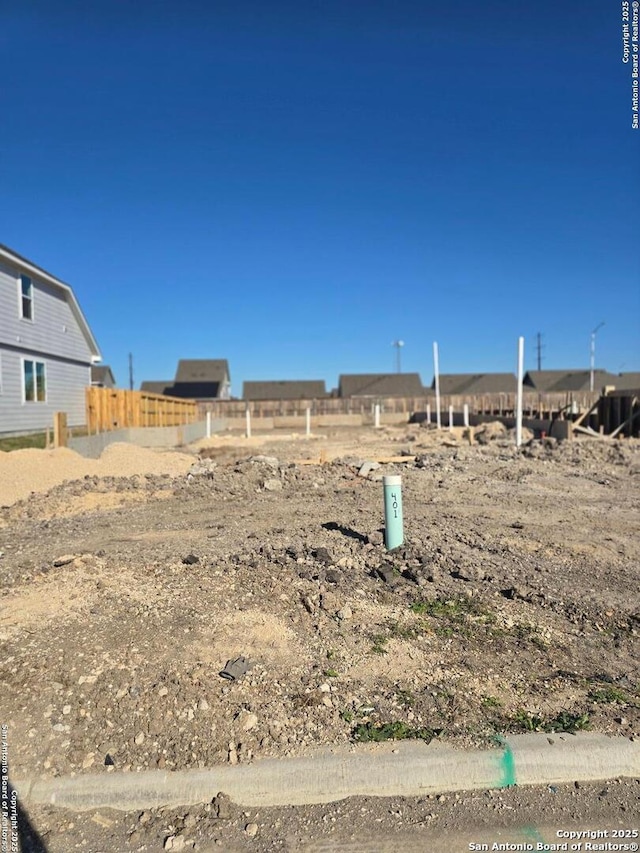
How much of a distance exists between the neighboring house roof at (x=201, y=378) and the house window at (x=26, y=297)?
41.8 metres

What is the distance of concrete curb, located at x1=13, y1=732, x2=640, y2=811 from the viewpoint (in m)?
2.68

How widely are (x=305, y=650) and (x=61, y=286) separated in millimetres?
21955

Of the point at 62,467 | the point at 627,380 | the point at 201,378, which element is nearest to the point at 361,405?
the point at 201,378

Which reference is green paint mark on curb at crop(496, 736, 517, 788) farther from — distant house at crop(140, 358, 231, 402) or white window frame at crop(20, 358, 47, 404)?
distant house at crop(140, 358, 231, 402)

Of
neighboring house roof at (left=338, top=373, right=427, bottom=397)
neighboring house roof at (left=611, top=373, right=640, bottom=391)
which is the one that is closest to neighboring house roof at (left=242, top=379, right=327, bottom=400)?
neighboring house roof at (left=338, top=373, right=427, bottom=397)

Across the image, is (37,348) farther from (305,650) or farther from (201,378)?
(201,378)

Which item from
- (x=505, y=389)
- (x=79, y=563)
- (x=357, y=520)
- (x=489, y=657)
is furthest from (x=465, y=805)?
(x=505, y=389)

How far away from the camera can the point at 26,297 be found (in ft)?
65.1

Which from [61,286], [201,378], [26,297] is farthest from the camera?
[201,378]

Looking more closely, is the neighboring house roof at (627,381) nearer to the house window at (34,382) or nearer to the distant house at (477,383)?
the distant house at (477,383)

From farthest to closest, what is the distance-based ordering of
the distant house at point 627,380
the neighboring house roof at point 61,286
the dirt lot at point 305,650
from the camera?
1. the distant house at point 627,380
2. the neighboring house roof at point 61,286
3. the dirt lot at point 305,650

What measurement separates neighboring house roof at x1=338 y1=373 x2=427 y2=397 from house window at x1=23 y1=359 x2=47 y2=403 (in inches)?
1773

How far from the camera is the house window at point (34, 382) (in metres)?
19.8

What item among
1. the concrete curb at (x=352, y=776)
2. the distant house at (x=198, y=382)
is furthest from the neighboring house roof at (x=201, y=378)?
the concrete curb at (x=352, y=776)
